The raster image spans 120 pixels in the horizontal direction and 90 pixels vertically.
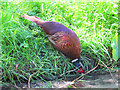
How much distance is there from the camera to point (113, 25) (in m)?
3.47

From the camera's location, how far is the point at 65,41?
261cm

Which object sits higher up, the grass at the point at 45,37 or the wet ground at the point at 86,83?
the grass at the point at 45,37

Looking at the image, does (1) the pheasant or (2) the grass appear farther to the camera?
(1) the pheasant

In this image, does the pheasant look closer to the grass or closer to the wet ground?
the grass

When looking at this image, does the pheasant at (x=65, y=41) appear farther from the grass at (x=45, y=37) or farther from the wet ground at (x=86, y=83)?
the wet ground at (x=86, y=83)

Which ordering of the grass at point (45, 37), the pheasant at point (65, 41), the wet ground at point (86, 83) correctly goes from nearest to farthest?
the wet ground at point (86, 83) < the grass at point (45, 37) < the pheasant at point (65, 41)

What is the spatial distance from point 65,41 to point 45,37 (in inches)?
18.3

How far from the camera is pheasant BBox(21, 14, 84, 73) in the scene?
2.61 metres

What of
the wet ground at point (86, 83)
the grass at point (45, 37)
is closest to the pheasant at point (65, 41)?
the grass at point (45, 37)

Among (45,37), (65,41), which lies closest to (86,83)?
(65,41)

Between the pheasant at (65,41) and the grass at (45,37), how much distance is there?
0.11m

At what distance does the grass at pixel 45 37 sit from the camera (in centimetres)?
246

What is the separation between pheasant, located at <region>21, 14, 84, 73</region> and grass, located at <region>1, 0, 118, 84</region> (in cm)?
11

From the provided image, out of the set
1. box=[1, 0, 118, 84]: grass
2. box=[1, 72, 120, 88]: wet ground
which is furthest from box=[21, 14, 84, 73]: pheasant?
box=[1, 72, 120, 88]: wet ground
